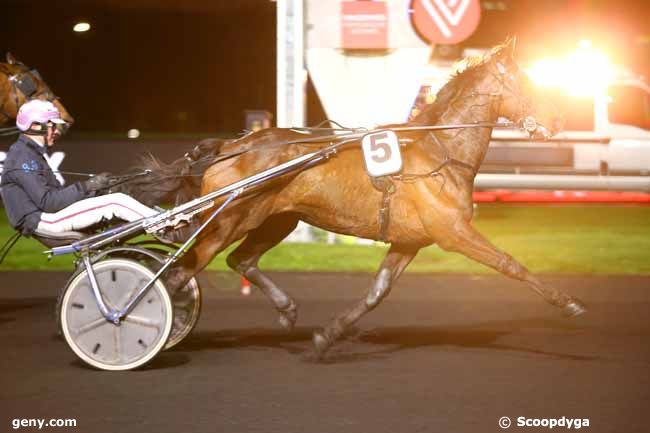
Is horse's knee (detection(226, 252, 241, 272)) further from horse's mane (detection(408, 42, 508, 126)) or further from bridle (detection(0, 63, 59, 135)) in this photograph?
bridle (detection(0, 63, 59, 135))

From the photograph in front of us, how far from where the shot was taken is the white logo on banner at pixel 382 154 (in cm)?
682

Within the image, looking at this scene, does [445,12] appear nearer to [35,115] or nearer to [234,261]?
[234,261]

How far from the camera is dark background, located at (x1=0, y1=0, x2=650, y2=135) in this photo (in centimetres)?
2700

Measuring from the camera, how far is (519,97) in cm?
732

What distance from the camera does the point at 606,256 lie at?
42.2ft

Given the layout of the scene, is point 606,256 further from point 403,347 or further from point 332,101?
point 403,347

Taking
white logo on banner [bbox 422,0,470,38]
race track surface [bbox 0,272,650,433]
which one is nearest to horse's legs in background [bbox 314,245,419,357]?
race track surface [bbox 0,272,650,433]

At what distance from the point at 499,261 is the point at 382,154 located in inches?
40.7

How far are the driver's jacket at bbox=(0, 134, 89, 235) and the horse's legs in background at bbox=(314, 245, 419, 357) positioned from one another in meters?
1.86

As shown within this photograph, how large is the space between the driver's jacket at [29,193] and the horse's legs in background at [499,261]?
2.47 m

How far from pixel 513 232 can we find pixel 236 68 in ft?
52.1

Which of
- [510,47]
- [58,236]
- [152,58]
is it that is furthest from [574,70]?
[152,58]

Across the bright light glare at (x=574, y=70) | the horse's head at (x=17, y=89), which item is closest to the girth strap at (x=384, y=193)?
the horse's head at (x=17, y=89)

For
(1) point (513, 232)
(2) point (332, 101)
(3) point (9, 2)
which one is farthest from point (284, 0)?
(3) point (9, 2)
